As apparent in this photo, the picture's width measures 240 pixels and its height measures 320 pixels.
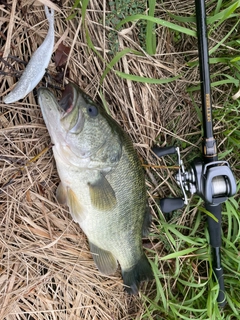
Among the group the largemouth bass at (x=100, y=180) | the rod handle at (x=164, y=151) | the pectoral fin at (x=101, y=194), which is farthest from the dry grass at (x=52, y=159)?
the pectoral fin at (x=101, y=194)

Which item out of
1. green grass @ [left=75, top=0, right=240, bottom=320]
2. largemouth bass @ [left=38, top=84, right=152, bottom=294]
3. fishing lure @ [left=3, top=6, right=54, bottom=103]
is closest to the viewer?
largemouth bass @ [left=38, top=84, right=152, bottom=294]

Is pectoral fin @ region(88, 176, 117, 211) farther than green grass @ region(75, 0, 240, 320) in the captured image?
No

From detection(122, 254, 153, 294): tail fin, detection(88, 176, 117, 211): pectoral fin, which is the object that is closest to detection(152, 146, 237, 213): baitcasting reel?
detection(122, 254, 153, 294): tail fin

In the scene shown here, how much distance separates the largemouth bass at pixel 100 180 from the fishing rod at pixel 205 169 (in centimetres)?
33

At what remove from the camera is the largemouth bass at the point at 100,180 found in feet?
6.81

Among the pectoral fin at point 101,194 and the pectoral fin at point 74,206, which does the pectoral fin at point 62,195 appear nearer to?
the pectoral fin at point 74,206

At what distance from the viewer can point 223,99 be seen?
2875 millimetres

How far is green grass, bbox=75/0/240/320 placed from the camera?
108 inches

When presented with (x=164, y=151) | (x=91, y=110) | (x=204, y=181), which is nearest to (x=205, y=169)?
(x=204, y=181)

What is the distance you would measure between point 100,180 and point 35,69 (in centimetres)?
80

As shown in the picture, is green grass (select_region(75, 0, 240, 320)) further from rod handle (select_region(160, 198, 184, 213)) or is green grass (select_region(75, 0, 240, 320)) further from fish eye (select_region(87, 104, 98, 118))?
fish eye (select_region(87, 104, 98, 118))

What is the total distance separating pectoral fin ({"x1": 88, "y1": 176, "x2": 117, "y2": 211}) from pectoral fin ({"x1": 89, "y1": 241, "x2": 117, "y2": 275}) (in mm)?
417

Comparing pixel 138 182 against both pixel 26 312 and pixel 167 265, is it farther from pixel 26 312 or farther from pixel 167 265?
pixel 26 312

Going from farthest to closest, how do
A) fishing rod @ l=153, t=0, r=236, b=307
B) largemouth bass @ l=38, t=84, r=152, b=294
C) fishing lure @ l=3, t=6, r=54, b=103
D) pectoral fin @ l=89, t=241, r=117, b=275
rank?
pectoral fin @ l=89, t=241, r=117, b=275 → fishing rod @ l=153, t=0, r=236, b=307 → fishing lure @ l=3, t=6, r=54, b=103 → largemouth bass @ l=38, t=84, r=152, b=294
